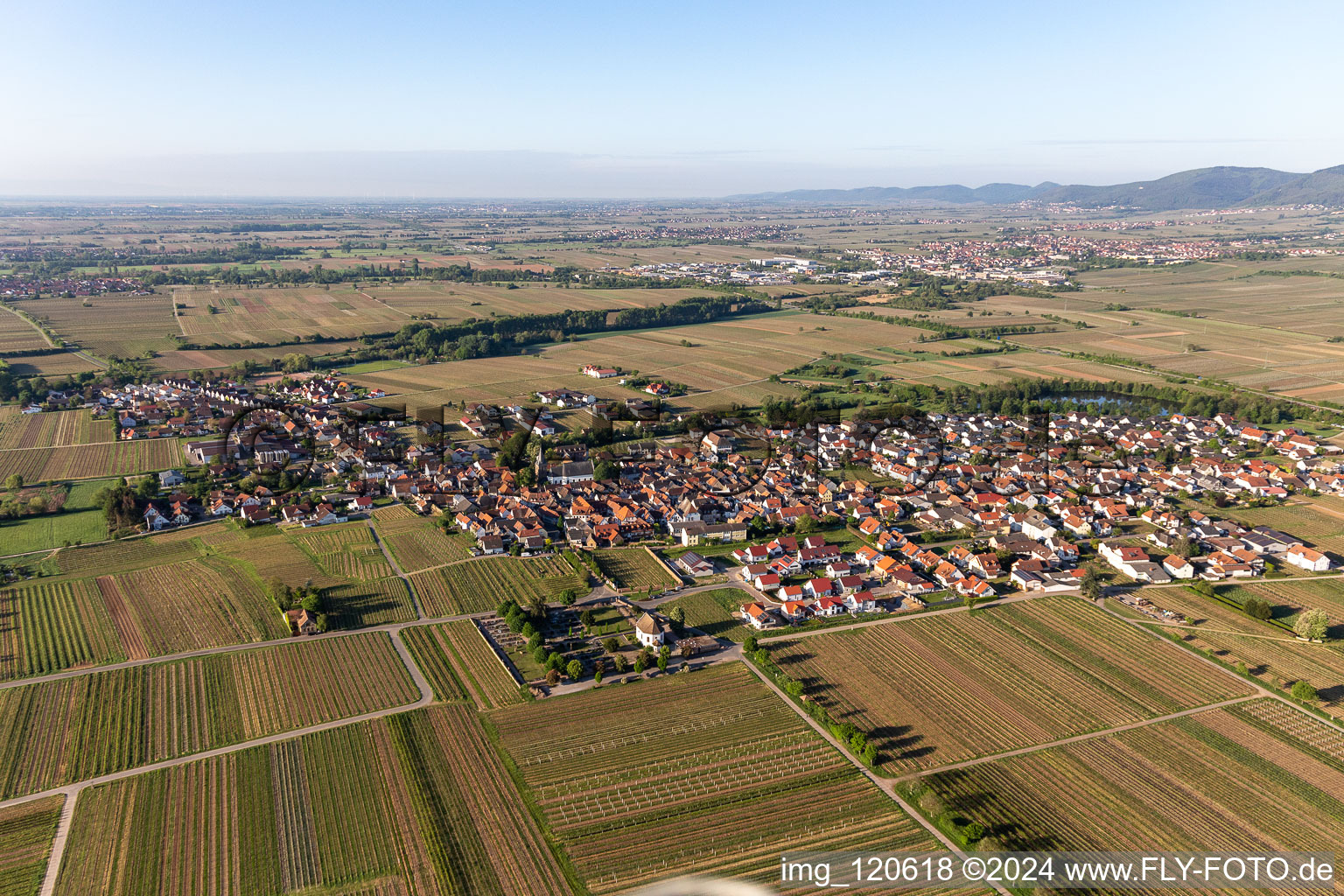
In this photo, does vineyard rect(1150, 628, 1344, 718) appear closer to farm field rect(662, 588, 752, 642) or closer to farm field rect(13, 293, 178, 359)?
farm field rect(662, 588, 752, 642)

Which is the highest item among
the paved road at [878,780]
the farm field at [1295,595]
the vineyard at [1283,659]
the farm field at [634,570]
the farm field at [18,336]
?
the farm field at [18,336]

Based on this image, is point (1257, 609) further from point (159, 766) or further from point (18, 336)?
point (18, 336)

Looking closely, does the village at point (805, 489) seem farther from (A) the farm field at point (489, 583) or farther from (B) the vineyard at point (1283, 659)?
(B) the vineyard at point (1283, 659)

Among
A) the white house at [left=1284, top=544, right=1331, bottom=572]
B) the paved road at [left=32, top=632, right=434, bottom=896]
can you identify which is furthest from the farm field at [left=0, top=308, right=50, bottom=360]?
the white house at [left=1284, top=544, right=1331, bottom=572]

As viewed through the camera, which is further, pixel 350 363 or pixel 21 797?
pixel 350 363

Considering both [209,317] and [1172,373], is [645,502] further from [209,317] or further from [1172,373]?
[209,317]

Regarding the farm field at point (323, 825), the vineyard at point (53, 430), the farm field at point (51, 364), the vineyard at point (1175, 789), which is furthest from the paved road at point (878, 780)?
the farm field at point (51, 364)

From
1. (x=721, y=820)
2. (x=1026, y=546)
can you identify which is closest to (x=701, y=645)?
(x=721, y=820)
